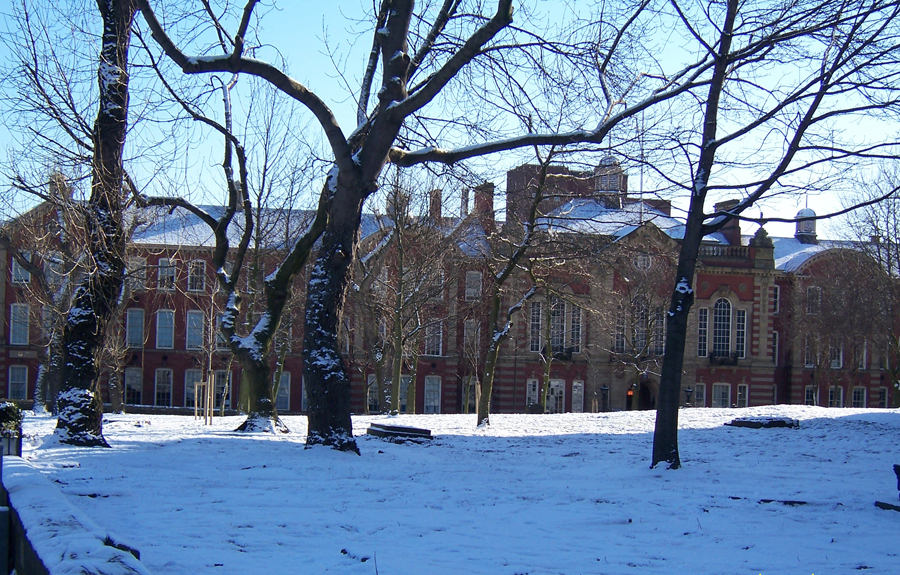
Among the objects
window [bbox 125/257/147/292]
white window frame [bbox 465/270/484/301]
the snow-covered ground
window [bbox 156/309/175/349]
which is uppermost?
white window frame [bbox 465/270/484/301]

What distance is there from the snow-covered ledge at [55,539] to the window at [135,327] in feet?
129

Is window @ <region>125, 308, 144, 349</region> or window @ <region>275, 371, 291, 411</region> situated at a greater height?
window @ <region>125, 308, 144, 349</region>

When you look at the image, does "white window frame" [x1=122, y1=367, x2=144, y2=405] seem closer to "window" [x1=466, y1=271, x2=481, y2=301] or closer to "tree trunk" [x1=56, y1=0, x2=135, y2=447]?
"window" [x1=466, y1=271, x2=481, y2=301]

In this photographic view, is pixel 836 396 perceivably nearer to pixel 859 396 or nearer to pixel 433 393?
pixel 859 396

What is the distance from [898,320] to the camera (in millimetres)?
36094

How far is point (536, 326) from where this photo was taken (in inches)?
1692

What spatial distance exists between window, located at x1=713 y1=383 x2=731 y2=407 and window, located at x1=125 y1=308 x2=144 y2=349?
33.2 meters

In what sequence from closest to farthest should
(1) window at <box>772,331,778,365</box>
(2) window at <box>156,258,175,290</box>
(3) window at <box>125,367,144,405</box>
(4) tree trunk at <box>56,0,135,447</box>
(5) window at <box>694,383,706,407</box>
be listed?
(4) tree trunk at <box>56,0,135,447</box> < (2) window at <box>156,258,175,290</box> < (3) window at <box>125,367,144,405</box> < (5) window at <box>694,383,706,407</box> < (1) window at <box>772,331,778,365</box>

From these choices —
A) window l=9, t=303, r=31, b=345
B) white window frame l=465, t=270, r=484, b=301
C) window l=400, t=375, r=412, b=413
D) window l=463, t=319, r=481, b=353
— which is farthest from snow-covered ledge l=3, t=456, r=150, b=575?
window l=9, t=303, r=31, b=345

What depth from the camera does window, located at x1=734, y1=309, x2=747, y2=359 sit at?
155 feet

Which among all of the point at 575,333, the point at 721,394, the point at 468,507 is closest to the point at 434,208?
the point at 468,507

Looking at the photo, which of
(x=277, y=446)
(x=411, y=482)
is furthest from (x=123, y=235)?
(x=411, y=482)

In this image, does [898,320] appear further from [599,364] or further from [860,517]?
[860,517]

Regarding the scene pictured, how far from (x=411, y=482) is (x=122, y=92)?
6.64 m
